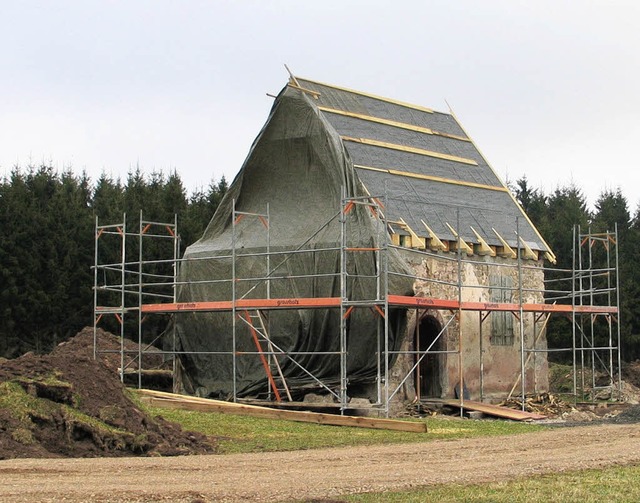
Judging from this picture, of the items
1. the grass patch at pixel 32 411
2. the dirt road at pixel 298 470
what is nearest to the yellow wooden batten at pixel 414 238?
the dirt road at pixel 298 470

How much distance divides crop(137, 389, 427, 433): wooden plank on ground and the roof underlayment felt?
210 cm

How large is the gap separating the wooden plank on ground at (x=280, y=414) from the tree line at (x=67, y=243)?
15610 millimetres

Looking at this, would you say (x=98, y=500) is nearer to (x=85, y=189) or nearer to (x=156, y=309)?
(x=156, y=309)

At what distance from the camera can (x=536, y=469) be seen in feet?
45.2

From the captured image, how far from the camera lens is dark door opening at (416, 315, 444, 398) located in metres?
25.2

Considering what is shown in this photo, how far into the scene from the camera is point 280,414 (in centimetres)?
2064

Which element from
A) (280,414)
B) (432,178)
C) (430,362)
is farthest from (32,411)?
(432,178)

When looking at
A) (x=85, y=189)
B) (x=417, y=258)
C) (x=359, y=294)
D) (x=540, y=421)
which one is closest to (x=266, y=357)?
(x=359, y=294)

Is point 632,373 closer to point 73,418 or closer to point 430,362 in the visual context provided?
point 430,362

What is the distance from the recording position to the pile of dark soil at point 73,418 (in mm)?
15398

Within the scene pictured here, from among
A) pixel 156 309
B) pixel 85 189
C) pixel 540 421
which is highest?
pixel 85 189

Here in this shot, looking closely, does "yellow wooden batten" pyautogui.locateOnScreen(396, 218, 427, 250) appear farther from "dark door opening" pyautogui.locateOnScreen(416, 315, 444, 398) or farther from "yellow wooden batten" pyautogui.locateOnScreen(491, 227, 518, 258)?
"yellow wooden batten" pyautogui.locateOnScreen(491, 227, 518, 258)

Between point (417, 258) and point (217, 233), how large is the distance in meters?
6.02

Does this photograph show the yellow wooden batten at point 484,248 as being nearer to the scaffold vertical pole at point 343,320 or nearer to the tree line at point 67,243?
the scaffold vertical pole at point 343,320
